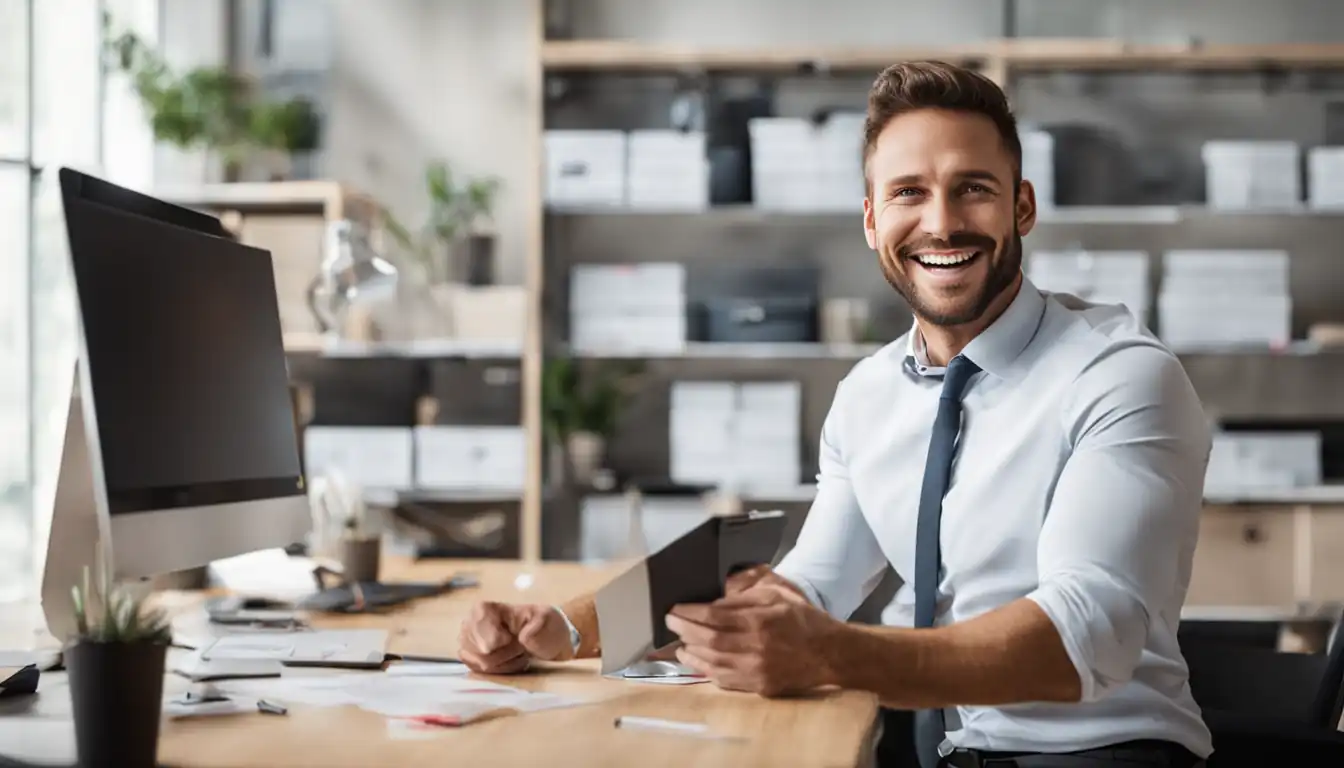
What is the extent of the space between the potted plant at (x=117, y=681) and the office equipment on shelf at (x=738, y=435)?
11.1 feet

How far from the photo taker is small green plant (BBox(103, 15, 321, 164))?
4.51 meters

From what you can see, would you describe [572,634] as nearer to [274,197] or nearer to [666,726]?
[666,726]

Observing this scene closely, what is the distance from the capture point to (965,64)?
4477mm

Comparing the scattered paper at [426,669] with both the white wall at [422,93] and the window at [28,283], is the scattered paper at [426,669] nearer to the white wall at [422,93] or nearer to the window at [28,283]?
the window at [28,283]

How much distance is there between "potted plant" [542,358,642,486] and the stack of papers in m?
2.93

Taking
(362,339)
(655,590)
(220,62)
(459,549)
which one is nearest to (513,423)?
(362,339)

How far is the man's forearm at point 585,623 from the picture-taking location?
5.43 feet

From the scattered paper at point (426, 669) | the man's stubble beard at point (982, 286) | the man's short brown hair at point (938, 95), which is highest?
the man's short brown hair at point (938, 95)

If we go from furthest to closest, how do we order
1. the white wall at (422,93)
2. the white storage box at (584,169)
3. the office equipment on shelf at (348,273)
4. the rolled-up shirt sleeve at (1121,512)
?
the white wall at (422,93), the white storage box at (584,169), the office equipment on shelf at (348,273), the rolled-up shirt sleeve at (1121,512)

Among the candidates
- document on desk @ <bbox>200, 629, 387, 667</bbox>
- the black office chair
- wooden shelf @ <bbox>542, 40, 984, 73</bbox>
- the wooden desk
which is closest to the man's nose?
the wooden desk

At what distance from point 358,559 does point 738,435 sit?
2.20 metres

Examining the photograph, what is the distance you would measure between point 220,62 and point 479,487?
1.78 m

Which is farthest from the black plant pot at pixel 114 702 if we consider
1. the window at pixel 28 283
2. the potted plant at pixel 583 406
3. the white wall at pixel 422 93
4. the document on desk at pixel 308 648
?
the white wall at pixel 422 93

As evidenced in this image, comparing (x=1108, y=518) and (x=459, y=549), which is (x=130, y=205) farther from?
(x=459, y=549)
